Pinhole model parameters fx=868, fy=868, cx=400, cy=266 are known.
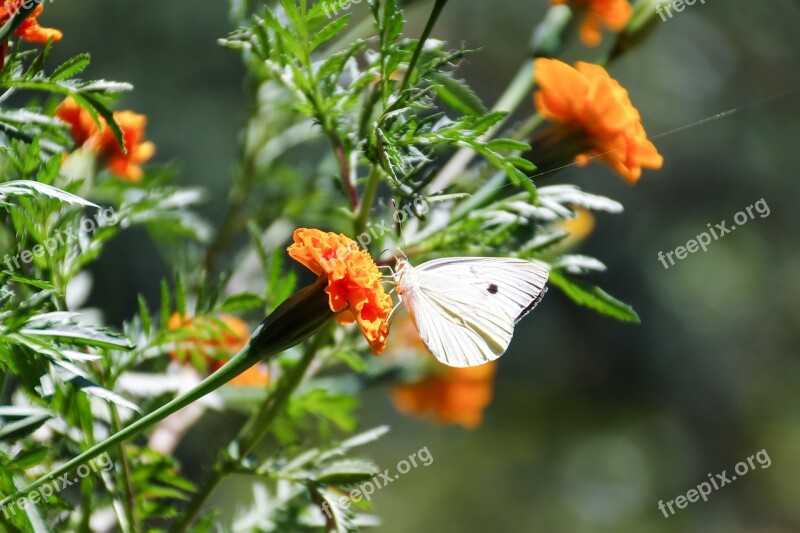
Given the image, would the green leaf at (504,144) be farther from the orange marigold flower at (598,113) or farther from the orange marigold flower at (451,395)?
the orange marigold flower at (451,395)

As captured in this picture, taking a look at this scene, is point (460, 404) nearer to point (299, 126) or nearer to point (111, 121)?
point (299, 126)

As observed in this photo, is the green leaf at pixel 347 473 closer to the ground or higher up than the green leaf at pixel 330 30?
closer to the ground

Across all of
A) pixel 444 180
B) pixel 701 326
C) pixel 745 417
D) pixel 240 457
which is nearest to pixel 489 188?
pixel 444 180

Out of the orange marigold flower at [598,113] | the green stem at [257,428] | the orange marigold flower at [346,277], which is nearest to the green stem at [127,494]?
the green stem at [257,428]

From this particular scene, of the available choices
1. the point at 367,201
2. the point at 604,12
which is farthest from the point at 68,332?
the point at 604,12

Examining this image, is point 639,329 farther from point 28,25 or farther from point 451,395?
point 28,25

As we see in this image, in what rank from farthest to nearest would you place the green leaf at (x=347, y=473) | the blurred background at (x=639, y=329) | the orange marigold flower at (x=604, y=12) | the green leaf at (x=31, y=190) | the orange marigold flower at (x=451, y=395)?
the blurred background at (x=639, y=329) < the orange marigold flower at (x=451, y=395) < the orange marigold flower at (x=604, y=12) < the green leaf at (x=347, y=473) < the green leaf at (x=31, y=190)
